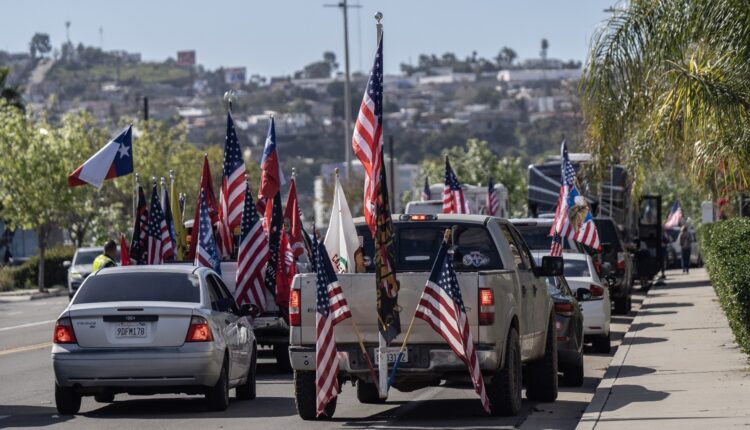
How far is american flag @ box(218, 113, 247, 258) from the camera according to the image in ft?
82.2

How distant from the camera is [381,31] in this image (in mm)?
14430

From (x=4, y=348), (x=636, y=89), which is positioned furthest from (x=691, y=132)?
(x=4, y=348)

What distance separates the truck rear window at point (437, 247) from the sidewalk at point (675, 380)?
5.74 feet

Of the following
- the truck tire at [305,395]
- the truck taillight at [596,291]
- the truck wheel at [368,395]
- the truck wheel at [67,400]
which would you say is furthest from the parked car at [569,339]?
the truck wheel at [67,400]

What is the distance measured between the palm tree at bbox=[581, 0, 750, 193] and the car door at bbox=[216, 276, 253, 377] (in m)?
6.31

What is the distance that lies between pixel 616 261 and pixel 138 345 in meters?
20.7

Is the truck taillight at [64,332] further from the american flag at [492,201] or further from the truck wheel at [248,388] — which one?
the american flag at [492,201]

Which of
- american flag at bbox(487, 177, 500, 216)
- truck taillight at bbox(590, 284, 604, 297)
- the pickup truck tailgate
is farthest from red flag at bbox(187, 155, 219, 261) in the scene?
american flag at bbox(487, 177, 500, 216)

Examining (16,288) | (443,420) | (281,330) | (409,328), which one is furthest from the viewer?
(16,288)

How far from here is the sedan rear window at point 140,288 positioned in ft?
50.9

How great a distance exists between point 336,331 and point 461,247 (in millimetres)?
1588

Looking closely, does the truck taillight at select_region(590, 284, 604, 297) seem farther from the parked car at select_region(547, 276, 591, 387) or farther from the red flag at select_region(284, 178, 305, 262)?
the parked car at select_region(547, 276, 591, 387)

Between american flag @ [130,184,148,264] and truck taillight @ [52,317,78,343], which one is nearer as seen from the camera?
truck taillight @ [52,317,78,343]

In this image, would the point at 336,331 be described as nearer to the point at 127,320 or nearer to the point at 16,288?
the point at 127,320
